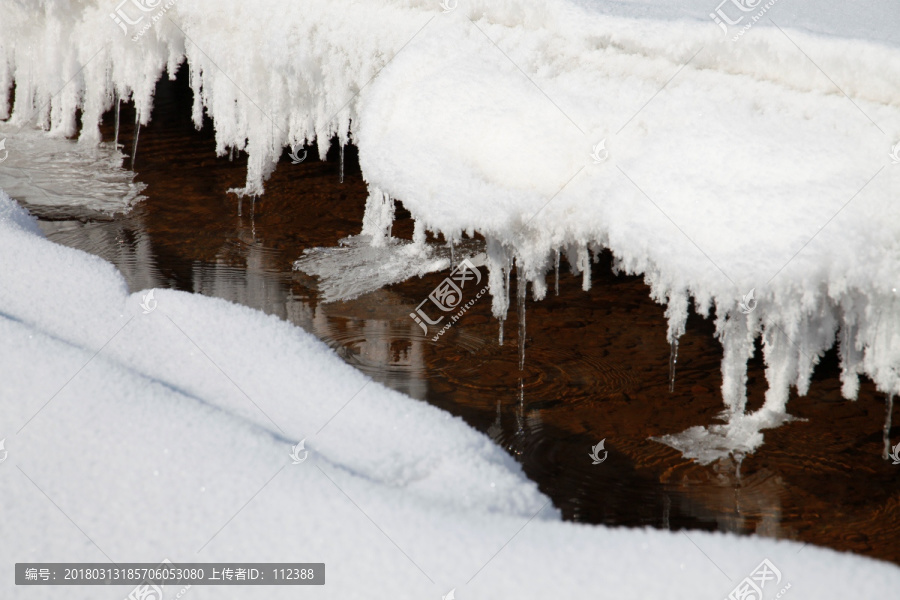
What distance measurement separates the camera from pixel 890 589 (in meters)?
1.42

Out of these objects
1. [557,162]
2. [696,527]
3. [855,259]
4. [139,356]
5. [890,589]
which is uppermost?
[557,162]

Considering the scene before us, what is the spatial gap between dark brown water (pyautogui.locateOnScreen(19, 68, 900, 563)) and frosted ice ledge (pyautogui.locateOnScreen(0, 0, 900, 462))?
25 cm

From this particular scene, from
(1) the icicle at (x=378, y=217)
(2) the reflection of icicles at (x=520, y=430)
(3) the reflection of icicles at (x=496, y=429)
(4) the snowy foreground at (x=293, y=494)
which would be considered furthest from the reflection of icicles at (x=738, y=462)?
(1) the icicle at (x=378, y=217)

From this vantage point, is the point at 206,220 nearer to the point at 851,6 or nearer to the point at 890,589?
the point at 851,6

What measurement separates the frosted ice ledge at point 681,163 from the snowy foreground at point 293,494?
1185mm

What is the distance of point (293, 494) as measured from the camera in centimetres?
160

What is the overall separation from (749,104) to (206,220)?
13.5 ft

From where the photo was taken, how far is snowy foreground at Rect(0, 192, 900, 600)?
1.46 meters

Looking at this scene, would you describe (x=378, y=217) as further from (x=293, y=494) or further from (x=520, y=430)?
(x=293, y=494)

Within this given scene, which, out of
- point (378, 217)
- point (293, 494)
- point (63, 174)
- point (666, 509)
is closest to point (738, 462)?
point (666, 509)

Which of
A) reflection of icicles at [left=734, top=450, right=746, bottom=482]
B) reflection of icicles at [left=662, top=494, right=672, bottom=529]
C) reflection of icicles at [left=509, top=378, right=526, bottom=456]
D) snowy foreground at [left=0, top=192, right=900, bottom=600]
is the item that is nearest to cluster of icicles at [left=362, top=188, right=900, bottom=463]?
reflection of icicles at [left=734, top=450, right=746, bottom=482]

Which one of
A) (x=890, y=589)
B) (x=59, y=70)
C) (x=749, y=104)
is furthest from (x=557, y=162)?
(x=59, y=70)

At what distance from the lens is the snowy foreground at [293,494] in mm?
1462

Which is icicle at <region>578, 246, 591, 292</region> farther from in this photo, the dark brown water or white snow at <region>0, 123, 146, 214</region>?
white snow at <region>0, 123, 146, 214</region>
